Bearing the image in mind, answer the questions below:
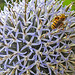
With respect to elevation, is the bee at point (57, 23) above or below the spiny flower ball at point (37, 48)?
above

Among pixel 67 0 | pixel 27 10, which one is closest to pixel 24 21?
pixel 27 10

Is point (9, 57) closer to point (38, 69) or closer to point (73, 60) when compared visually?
point (38, 69)

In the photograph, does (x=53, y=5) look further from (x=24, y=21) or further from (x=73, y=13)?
(x=24, y=21)

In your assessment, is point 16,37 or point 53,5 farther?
point 53,5

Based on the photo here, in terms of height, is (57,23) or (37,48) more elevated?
(57,23)

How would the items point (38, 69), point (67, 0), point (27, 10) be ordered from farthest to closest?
point (67, 0) → point (27, 10) → point (38, 69)

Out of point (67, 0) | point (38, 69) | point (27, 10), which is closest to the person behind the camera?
point (38, 69)

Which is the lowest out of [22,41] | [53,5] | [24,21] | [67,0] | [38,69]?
[38,69]

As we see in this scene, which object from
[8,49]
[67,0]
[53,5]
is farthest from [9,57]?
[67,0]

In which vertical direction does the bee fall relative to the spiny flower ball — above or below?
above

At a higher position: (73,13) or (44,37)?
(73,13)
